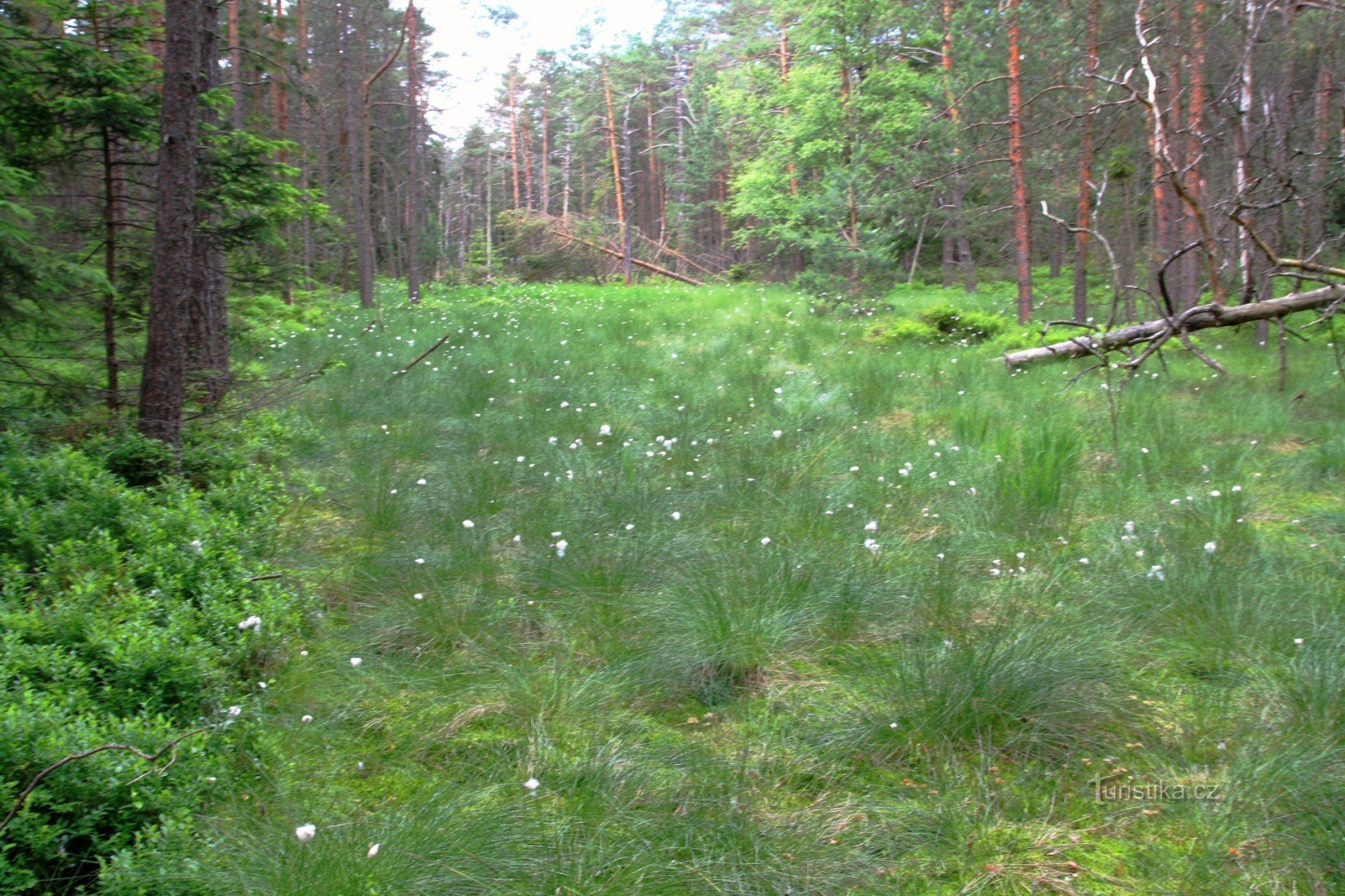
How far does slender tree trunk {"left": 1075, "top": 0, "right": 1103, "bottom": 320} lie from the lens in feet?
36.2

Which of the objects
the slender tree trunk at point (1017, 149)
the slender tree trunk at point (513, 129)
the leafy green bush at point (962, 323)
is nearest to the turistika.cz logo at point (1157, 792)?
the leafy green bush at point (962, 323)

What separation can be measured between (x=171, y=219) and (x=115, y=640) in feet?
11.6

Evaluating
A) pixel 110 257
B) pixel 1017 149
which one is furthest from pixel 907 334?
pixel 110 257

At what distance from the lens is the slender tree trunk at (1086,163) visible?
36.2 feet

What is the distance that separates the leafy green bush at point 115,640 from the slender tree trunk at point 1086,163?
973cm

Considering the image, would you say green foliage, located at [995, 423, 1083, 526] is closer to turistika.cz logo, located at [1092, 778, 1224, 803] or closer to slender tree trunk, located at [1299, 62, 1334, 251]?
turistika.cz logo, located at [1092, 778, 1224, 803]

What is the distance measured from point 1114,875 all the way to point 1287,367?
9.03 m

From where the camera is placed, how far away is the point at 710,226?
44.5 m

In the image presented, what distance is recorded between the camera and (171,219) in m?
5.59

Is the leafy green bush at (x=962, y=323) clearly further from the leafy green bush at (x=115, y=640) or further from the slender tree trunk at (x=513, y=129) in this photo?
the slender tree trunk at (x=513, y=129)

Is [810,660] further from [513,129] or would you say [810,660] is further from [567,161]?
[513,129]

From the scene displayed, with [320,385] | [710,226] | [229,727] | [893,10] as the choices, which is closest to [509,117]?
[710,226]

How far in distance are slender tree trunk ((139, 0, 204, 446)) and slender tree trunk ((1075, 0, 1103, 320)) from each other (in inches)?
362

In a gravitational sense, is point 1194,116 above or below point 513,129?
below
